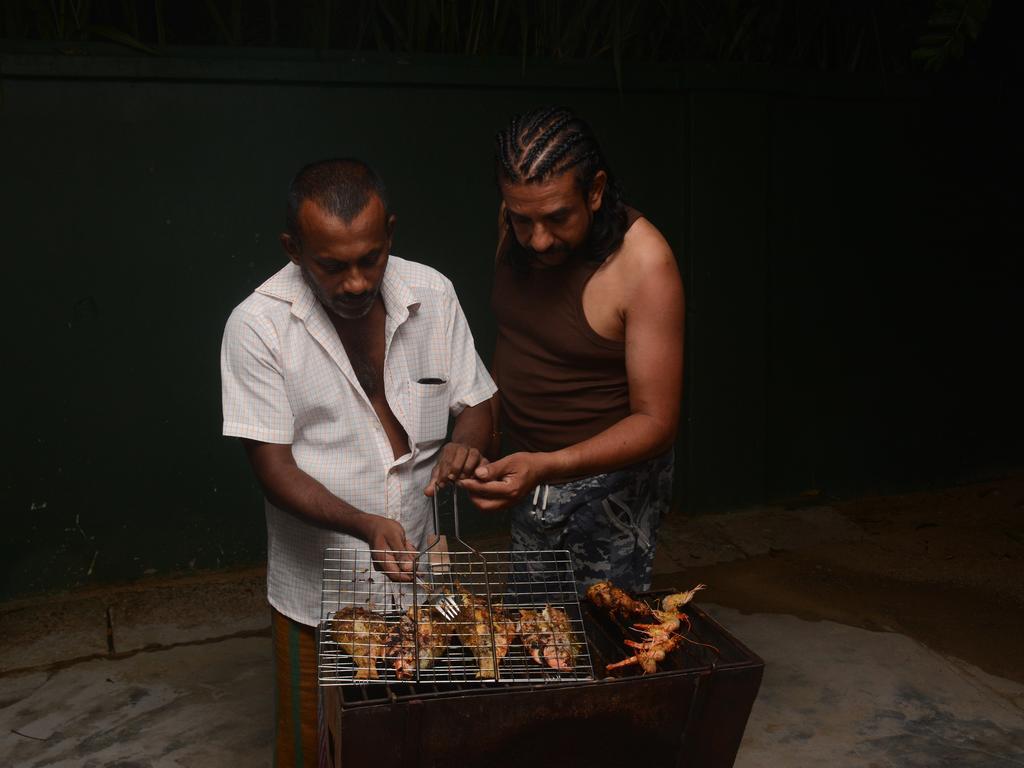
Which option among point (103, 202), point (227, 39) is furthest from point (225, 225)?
point (227, 39)

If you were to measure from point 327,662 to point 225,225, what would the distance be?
313 cm

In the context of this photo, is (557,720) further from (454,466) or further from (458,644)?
(454,466)

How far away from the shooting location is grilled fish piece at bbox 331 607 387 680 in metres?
2.24

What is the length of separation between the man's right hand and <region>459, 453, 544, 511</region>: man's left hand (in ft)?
0.67

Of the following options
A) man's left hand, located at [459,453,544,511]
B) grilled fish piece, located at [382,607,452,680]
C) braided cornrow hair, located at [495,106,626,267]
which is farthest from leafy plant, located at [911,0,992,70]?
grilled fish piece, located at [382,607,452,680]

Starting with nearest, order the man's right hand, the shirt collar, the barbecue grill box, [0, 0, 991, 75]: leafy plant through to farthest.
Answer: the barbecue grill box < the man's right hand < the shirt collar < [0, 0, 991, 75]: leafy plant

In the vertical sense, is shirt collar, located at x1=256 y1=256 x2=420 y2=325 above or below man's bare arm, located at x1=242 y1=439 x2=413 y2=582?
above

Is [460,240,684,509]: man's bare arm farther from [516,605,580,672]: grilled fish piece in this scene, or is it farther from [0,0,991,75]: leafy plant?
[0,0,991,75]: leafy plant

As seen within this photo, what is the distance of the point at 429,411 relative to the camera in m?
2.93

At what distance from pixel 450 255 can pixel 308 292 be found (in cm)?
265

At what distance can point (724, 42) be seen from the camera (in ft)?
18.8

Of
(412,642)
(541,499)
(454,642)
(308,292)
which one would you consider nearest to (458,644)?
(454,642)

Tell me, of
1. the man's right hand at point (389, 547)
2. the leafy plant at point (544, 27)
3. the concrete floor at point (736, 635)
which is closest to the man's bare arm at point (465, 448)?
the man's right hand at point (389, 547)

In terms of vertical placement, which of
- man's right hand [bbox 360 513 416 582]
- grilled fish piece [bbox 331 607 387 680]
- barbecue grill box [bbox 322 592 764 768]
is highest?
man's right hand [bbox 360 513 416 582]
